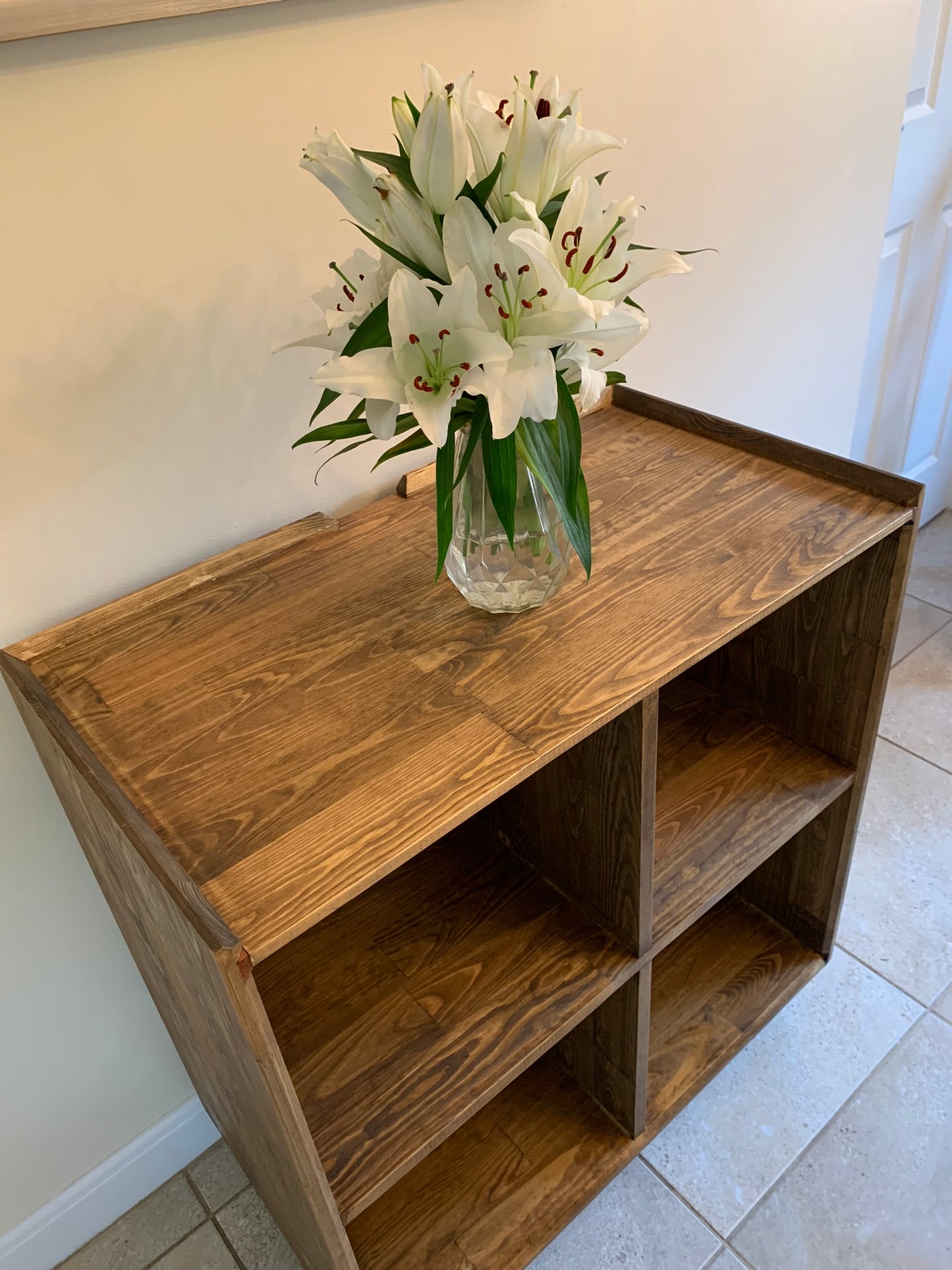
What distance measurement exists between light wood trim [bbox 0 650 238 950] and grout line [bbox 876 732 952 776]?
150cm

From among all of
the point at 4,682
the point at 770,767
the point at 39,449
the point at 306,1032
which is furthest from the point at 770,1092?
the point at 39,449

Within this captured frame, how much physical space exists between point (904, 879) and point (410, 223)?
→ 4.72ft

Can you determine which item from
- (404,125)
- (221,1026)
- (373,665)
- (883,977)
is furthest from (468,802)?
(883,977)

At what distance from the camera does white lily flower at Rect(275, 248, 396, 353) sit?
0.78 metres

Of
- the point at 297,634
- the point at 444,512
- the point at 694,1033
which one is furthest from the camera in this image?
the point at 694,1033

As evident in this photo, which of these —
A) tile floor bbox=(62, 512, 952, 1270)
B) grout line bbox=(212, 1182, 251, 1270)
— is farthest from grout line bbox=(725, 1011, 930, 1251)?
grout line bbox=(212, 1182, 251, 1270)

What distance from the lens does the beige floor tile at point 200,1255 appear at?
128 centimetres

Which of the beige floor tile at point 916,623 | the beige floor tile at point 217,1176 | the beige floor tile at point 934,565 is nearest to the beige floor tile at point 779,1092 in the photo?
the beige floor tile at point 217,1176

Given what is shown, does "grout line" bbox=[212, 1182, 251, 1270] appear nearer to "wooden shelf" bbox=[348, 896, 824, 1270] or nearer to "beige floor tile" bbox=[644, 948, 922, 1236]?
"wooden shelf" bbox=[348, 896, 824, 1270]

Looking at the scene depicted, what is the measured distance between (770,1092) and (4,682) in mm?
1198

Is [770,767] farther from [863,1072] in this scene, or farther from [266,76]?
[266,76]

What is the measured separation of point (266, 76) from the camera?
889mm

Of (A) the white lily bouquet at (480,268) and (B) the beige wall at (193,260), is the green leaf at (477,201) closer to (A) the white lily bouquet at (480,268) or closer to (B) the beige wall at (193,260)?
(A) the white lily bouquet at (480,268)

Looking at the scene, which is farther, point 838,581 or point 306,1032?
point 838,581
